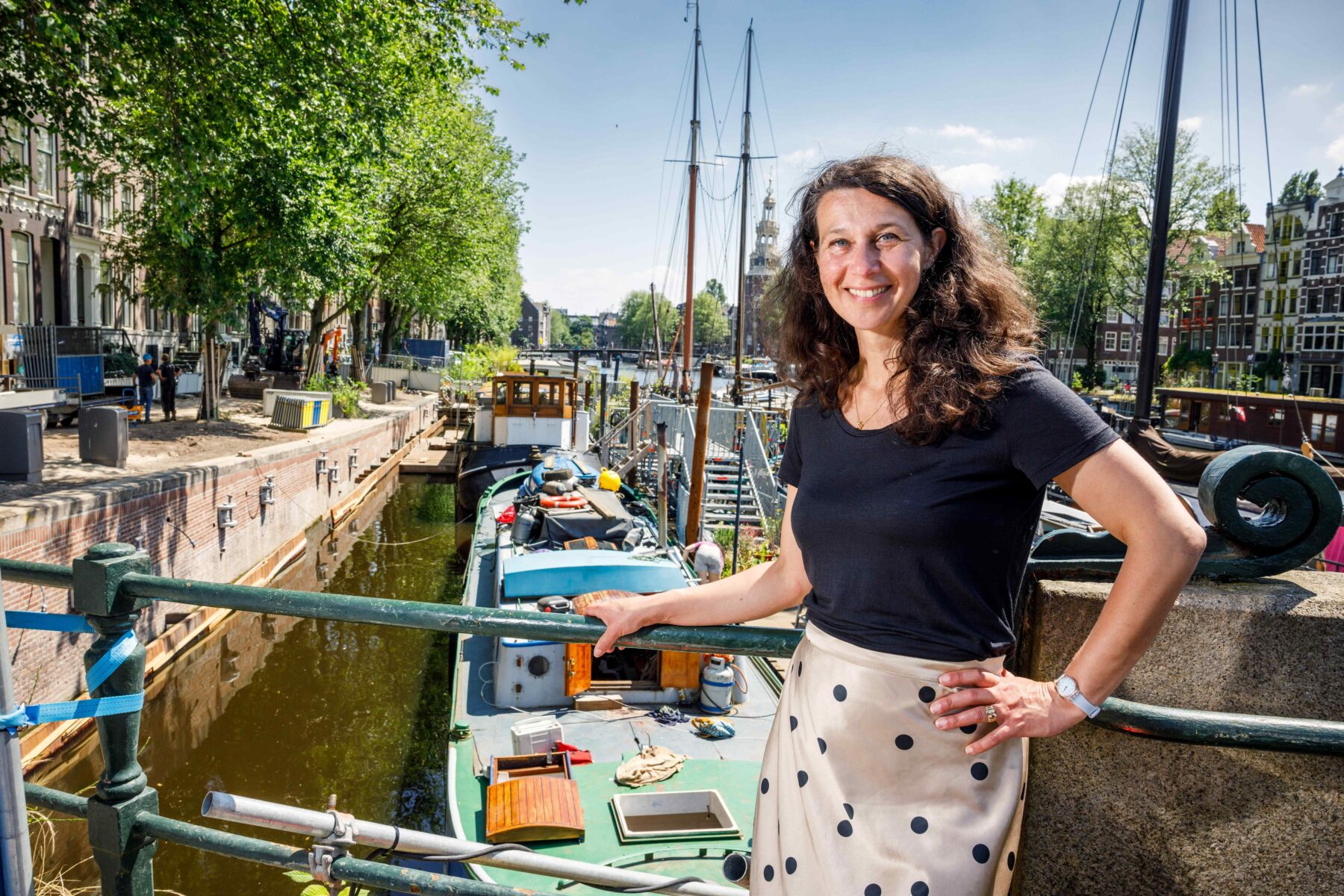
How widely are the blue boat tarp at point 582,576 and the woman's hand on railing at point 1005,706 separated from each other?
7616 millimetres

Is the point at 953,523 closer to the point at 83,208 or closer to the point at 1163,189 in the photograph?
the point at 1163,189

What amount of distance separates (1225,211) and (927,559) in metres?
48.6

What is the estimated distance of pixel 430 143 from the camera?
29750 millimetres

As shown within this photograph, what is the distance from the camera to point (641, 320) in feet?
433

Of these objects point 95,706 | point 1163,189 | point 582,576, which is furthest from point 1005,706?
point 1163,189

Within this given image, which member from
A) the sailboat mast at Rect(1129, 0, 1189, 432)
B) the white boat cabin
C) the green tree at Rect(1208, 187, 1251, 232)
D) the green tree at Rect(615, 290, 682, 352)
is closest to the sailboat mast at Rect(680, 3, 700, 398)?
the white boat cabin

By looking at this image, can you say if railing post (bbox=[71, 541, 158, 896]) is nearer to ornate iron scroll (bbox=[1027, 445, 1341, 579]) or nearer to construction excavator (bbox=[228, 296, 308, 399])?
ornate iron scroll (bbox=[1027, 445, 1341, 579])

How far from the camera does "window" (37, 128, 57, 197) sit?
23031 millimetres

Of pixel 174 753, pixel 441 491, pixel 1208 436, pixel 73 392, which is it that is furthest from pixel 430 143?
pixel 1208 436

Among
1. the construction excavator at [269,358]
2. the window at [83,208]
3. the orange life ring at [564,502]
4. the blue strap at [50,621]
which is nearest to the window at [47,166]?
the window at [83,208]

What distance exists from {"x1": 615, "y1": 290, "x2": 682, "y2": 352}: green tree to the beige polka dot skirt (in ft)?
357

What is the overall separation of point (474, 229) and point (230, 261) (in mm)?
14208

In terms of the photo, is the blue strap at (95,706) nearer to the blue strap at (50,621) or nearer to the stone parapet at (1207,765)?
the blue strap at (50,621)

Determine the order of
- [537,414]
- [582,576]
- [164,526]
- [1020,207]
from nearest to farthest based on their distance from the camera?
[582,576], [164,526], [537,414], [1020,207]
